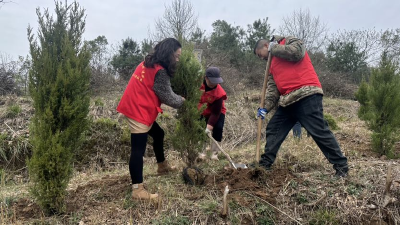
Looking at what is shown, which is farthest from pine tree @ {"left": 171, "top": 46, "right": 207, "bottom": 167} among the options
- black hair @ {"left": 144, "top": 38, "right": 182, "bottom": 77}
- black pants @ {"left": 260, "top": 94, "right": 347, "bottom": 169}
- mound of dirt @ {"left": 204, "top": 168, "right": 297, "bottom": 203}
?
black pants @ {"left": 260, "top": 94, "right": 347, "bottom": 169}

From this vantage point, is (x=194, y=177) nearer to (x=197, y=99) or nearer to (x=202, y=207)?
(x=202, y=207)

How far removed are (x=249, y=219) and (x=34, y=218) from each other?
2.31 m

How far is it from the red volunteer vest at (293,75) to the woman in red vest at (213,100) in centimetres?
111

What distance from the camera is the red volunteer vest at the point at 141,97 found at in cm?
345

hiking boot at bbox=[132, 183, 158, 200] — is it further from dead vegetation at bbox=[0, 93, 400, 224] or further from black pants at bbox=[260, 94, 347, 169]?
black pants at bbox=[260, 94, 347, 169]

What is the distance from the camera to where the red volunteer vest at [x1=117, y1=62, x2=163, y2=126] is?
136 inches

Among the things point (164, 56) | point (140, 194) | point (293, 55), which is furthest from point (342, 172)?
point (164, 56)

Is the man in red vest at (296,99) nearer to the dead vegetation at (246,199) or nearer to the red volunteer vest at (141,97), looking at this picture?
the dead vegetation at (246,199)

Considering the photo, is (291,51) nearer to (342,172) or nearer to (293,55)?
(293,55)

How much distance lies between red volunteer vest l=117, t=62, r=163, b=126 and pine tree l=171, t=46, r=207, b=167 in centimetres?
59

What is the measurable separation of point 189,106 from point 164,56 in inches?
34.1

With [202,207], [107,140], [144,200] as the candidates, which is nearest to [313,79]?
[202,207]

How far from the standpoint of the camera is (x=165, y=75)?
11.6 ft

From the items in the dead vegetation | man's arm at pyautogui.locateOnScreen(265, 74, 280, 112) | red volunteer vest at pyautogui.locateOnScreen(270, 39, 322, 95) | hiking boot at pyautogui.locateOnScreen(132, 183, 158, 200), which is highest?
red volunteer vest at pyautogui.locateOnScreen(270, 39, 322, 95)
